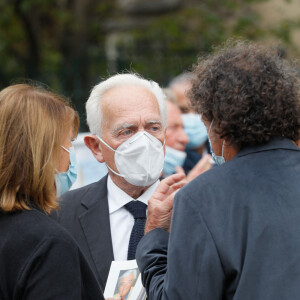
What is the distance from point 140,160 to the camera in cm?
274

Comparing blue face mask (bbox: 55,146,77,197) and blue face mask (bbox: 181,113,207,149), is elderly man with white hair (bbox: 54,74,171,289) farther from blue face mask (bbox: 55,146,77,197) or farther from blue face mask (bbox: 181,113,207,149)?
blue face mask (bbox: 181,113,207,149)

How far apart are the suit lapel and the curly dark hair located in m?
0.97

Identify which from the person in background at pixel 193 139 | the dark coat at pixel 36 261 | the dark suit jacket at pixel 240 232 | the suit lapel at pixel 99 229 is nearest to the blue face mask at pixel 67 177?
the suit lapel at pixel 99 229

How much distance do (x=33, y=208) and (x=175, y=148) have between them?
8.17 ft

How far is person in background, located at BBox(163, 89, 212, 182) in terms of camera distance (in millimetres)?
4117

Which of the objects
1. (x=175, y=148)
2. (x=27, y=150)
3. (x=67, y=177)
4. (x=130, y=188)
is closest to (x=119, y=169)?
(x=130, y=188)

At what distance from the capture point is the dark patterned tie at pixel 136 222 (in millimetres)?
2629

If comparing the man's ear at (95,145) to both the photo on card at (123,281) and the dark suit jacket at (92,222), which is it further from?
the photo on card at (123,281)

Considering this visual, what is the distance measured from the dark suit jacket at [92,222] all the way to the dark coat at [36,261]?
776 millimetres

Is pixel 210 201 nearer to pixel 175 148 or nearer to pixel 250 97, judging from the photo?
pixel 250 97

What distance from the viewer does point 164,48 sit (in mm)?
10148

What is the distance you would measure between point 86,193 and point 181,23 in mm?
9204

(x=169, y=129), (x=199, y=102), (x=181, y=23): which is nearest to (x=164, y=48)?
(x=181, y=23)

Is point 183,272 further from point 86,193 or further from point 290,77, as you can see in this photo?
point 86,193
